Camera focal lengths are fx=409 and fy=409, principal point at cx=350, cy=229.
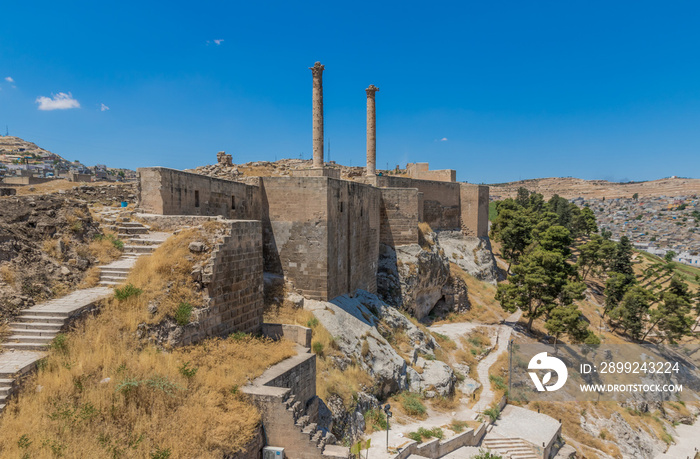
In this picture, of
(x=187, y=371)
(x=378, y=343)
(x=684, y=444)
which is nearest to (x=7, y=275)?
(x=187, y=371)

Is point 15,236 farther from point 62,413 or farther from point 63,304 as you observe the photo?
point 62,413

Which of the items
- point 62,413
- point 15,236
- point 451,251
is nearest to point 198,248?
point 15,236

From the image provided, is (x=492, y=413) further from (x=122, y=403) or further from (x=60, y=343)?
(x=60, y=343)

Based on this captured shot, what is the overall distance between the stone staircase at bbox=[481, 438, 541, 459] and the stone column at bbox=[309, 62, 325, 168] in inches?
627

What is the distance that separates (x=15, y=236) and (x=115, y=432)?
→ 15.1 feet

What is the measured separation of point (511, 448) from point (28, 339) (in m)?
14.5

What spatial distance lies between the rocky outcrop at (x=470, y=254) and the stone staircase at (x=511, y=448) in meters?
16.6

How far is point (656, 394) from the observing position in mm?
25547

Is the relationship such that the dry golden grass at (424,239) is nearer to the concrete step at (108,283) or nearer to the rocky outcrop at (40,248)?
the rocky outcrop at (40,248)

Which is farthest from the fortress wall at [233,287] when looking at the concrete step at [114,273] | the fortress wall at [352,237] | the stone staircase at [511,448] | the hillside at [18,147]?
the hillside at [18,147]

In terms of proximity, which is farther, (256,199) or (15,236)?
(256,199)

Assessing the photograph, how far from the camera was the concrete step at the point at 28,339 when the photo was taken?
6.66 m

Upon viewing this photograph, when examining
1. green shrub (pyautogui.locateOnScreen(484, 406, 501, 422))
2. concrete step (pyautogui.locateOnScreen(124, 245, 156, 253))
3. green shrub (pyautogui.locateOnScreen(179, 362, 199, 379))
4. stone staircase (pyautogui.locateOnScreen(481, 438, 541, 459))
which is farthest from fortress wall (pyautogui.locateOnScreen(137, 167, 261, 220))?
stone staircase (pyautogui.locateOnScreen(481, 438, 541, 459))

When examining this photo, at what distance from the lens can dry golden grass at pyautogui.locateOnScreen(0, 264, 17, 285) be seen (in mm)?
7250
